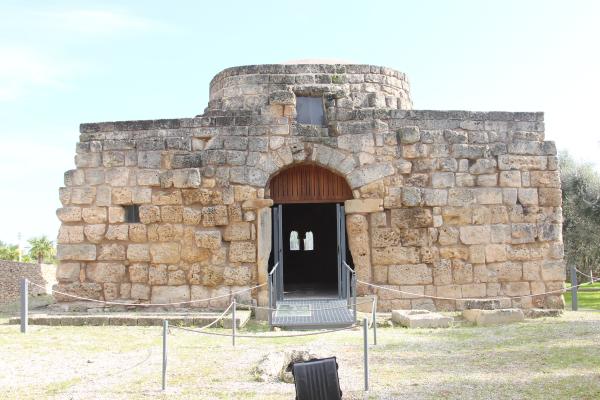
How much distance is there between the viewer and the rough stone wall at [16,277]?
17.9m

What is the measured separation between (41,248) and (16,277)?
9799 mm

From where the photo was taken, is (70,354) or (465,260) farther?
(465,260)

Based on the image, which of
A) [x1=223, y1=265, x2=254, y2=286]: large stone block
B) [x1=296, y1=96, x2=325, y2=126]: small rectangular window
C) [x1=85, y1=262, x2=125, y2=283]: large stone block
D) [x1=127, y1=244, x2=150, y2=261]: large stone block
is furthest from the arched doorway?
[x1=85, y1=262, x2=125, y2=283]: large stone block

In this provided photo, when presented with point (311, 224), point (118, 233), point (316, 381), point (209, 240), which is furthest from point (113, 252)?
point (311, 224)

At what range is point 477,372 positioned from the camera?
6.65m

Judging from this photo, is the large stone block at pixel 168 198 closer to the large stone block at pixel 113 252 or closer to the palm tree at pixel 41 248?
the large stone block at pixel 113 252

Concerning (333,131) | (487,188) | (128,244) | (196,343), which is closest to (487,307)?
(487,188)

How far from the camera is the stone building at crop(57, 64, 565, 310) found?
1104 centimetres

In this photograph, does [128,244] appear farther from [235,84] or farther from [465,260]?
[465,260]

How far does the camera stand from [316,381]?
496 cm

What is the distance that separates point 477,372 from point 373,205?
16.1 ft

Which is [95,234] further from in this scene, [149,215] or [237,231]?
[237,231]

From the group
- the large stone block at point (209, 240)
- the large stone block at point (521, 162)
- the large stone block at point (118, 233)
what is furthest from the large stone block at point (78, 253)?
the large stone block at point (521, 162)

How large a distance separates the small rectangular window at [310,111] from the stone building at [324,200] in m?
0.05
